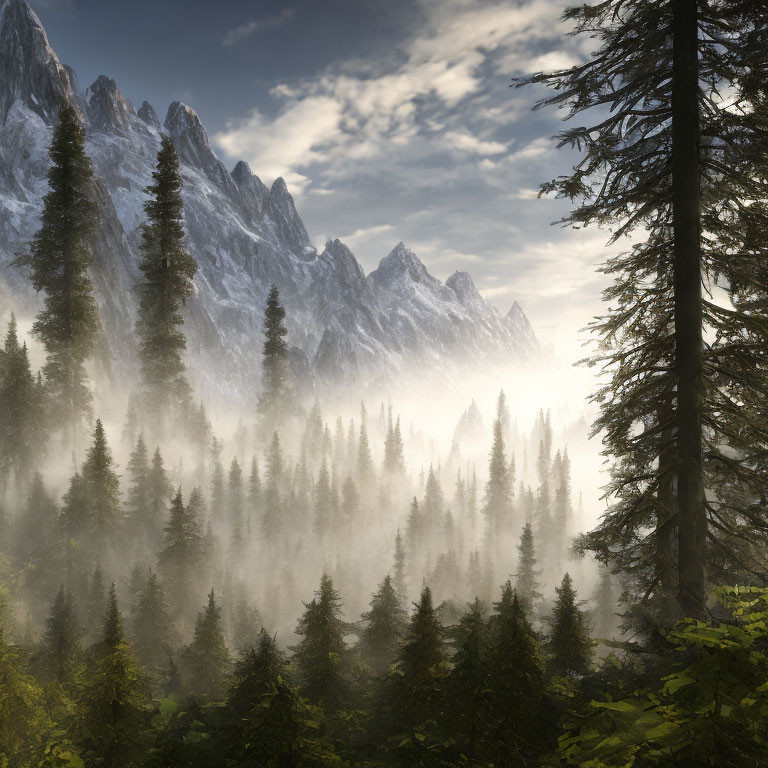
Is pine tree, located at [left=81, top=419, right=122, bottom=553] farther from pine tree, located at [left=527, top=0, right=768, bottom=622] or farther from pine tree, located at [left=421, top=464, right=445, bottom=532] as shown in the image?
pine tree, located at [left=421, top=464, right=445, bottom=532]

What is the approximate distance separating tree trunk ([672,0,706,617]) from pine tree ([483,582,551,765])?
4401mm

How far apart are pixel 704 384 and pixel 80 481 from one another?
106ft

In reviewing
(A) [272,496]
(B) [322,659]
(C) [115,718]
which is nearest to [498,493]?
(A) [272,496]

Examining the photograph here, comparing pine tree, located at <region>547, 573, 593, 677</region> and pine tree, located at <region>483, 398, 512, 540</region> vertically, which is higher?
pine tree, located at <region>483, 398, 512, 540</region>

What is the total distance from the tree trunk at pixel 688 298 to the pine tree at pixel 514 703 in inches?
173

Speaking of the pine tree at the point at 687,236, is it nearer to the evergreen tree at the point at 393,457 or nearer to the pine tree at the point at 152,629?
the pine tree at the point at 152,629

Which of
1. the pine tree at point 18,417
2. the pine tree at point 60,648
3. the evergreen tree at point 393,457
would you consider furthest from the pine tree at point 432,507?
the pine tree at point 60,648

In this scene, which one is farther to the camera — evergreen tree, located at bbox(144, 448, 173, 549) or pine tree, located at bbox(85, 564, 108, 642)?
evergreen tree, located at bbox(144, 448, 173, 549)

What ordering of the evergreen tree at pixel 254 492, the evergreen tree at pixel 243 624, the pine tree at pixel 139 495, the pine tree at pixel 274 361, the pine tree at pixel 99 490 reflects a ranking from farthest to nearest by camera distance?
the evergreen tree at pixel 254 492 → the pine tree at pixel 274 361 → the evergreen tree at pixel 243 624 → the pine tree at pixel 139 495 → the pine tree at pixel 99 490

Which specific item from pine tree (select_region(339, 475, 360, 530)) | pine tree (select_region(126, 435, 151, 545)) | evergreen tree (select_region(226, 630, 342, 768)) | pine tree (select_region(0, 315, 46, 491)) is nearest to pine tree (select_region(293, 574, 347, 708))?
evergreen tree (select_region(226, 630, 342, 768))

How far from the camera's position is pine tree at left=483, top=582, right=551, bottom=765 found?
412 centimetres

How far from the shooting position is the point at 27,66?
5443 inches

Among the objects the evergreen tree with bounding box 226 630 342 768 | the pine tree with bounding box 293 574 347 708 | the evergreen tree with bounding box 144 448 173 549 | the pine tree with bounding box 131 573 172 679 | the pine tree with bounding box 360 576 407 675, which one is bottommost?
the pine tree with bounding box 131 573 172 679

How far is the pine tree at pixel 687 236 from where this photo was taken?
293 inches
